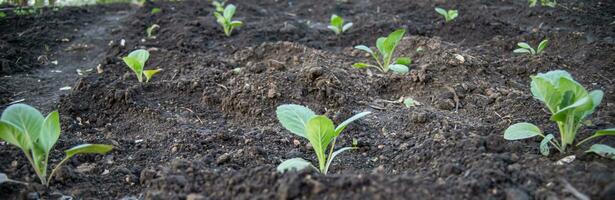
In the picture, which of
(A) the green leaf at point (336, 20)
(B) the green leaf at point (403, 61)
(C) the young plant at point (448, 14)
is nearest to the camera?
(B) the green leaf at point (403, 61)

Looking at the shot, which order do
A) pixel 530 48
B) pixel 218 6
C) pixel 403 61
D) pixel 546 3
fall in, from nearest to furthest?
1. pixel 403 61
2. pixel 530 48
3. pixel 546 3
4. pixel 218 6

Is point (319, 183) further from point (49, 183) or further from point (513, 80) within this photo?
point (513, 80)

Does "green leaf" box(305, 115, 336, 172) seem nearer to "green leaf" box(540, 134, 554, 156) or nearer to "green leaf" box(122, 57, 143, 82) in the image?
"green leaf" box(540, 134, 554, 156)

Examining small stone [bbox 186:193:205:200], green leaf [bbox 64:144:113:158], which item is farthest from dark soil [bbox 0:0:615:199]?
green leaf [bbox 64:144:113:158]

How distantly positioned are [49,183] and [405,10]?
15.1ft

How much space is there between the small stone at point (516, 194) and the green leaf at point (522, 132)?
46 centimetres

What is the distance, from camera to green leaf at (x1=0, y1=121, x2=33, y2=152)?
1968 millimetres

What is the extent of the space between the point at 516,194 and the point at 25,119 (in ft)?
6.40

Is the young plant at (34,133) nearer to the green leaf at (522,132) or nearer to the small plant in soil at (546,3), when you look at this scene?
the green leaf at (522,132)

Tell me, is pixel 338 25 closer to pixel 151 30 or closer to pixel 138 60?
pixel 151 30

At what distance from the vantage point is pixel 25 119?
2037 mm

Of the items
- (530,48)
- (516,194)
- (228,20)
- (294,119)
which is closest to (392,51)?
(530,48)

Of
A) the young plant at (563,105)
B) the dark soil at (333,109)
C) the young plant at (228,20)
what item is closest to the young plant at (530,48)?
the dark soil at (333,109)

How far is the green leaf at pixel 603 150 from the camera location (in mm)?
1964
